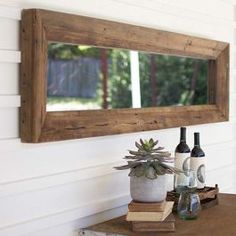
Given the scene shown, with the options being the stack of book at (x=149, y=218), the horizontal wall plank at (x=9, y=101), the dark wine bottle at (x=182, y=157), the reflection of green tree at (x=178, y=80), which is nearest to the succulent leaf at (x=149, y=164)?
the stack of book at (x=149, y=218)

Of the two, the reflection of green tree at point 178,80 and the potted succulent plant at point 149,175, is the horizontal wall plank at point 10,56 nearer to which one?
the potted succulent plant at point 149,175

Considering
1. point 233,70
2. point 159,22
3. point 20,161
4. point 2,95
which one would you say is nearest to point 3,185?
point 20,161

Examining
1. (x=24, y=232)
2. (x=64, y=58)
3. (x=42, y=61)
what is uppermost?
(x=64, y=58)

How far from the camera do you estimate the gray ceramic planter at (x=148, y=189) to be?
183 centimetres

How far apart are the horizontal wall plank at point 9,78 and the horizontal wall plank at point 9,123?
0.20 ft

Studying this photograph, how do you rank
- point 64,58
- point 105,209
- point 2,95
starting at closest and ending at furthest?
point 2,95
point 105,209
point 64,58

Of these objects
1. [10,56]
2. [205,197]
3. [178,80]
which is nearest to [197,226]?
[205,197]

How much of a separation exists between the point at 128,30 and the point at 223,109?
0.93 m

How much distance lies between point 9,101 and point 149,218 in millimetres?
605

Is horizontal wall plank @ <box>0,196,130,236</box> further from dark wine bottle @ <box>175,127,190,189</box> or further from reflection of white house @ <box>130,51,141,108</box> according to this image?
reflection of white house @ <box>130,51,141,108</box>

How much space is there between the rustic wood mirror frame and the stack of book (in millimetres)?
340

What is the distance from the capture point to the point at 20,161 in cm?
169

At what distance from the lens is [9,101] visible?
1.66 meters

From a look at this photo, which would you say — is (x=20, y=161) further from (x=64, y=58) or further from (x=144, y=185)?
(x=64, y=58)
